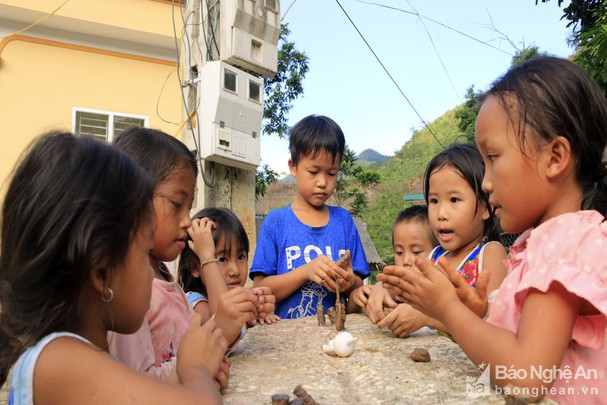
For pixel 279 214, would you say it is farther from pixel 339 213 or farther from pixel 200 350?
pixel 200 350

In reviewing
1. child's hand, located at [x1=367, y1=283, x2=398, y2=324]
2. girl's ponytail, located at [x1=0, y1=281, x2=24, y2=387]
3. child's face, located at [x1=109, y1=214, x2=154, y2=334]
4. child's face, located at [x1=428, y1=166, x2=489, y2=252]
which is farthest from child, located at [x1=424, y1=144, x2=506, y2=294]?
girl's ponytail, located at [x1=0, y1=281, x2=24, y2=387]

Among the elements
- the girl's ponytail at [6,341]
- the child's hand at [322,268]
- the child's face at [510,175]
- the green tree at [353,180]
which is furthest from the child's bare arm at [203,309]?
the green tree at [353,180]

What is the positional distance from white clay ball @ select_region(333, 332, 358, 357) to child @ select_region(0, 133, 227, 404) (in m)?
0.56

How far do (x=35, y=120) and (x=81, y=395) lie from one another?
8030 millimetres

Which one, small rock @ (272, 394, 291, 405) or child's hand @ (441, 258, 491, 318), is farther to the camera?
child's hand @ (441, 258, 491, 318)

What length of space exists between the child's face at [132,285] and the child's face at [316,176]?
1.70 meters

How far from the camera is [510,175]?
134cm

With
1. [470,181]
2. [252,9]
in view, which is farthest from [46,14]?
[470,181]

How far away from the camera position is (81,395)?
99cm

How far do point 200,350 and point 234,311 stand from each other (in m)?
0.31

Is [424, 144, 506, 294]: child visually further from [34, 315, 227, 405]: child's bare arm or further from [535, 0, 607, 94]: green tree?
[535, 0, 607, 94]: green tree

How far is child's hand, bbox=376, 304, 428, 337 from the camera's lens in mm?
1842

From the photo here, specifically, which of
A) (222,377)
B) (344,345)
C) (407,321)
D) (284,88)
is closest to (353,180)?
(284,88)

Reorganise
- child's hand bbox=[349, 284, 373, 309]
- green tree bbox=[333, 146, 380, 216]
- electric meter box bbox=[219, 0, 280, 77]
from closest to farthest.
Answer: child's hand bbox=[349, 284, 373, 309]
electric meter box bbox=[219, 0, 280, 77]
green tree bbox=[333, 146, 380, 216]
